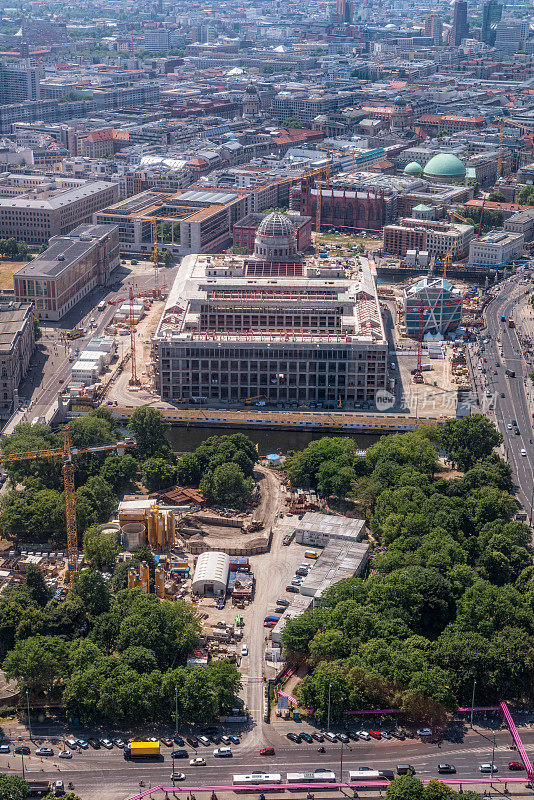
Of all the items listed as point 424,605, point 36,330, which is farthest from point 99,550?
point 36,330

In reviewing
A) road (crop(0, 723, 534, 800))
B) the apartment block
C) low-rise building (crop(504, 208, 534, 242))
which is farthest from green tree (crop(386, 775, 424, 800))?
low-rise building (crop(504, 208, 534, 242))

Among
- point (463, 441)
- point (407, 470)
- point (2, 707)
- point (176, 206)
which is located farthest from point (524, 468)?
point (176, 206)

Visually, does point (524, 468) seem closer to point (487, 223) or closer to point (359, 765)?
point (359, 765)

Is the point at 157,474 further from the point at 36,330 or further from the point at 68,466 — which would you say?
the point at 36,330

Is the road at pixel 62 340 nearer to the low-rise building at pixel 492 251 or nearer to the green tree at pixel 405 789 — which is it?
the low-rise building at pixel 492 251

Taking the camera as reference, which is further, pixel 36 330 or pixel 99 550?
pixel 36 330

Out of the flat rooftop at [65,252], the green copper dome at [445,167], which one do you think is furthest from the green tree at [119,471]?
the green copper dome at [445,167]

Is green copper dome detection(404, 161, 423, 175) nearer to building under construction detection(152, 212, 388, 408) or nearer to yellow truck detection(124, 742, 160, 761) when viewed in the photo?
building under construction detection(152, 212, 388, 408)
